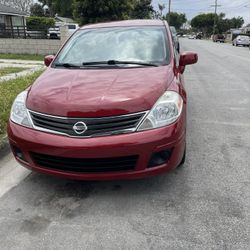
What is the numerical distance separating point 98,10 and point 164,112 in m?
19.7

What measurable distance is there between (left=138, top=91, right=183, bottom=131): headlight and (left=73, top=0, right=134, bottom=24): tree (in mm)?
19321

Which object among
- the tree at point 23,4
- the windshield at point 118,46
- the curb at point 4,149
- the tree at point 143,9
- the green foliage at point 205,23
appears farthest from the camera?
the green foliage at point 205,23

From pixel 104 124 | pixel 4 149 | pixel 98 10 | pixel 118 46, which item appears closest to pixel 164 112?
pixel 104 124

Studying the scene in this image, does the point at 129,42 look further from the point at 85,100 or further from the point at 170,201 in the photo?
the point at 170,201

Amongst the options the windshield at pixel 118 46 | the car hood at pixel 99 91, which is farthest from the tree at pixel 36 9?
the car hood at pixel 99 91

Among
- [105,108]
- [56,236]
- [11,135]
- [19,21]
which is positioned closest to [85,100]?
[105,108]

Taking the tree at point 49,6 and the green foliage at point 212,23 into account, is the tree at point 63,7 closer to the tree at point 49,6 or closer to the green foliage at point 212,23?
the tree at point 49,6

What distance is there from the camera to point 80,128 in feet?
9.77

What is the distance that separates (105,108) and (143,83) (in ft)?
1.95

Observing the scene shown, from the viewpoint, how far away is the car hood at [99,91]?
3031mm

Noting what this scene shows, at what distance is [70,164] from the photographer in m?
3.10

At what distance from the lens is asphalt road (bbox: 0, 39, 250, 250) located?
2670 millimetres

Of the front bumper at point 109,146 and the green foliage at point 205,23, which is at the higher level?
the front bumper at point 109,146

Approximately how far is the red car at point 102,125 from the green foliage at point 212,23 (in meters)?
93.9
